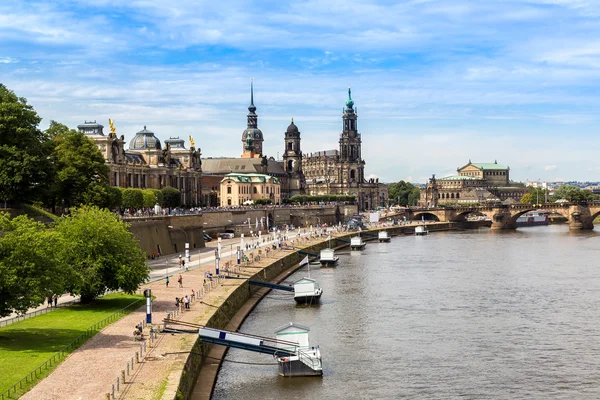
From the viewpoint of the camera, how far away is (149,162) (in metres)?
131

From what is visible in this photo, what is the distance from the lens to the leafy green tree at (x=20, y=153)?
55.9 metres

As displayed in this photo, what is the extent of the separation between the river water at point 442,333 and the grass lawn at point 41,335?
258 inches

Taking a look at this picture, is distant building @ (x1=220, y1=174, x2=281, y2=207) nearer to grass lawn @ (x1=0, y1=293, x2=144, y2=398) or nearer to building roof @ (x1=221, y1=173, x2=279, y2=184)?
building roof @ (x1=221, y1=173, x2=279, y2=184)

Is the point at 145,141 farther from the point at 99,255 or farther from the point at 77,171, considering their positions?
the point at 99,255

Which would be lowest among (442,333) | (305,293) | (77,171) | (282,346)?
(442,333)

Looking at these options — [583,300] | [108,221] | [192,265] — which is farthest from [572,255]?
[108,221]

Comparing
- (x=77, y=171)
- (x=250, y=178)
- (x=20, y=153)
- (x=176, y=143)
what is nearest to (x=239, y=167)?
(x=250, y=178)

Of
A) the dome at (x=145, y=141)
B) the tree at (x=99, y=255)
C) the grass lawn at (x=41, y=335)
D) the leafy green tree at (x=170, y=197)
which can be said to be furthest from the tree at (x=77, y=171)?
the dome at (x=145, y=141)

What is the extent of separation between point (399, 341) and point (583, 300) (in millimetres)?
19411

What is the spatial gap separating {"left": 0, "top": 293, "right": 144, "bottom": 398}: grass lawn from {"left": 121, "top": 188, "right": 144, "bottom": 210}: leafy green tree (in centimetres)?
5196

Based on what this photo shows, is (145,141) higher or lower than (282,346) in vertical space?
higher

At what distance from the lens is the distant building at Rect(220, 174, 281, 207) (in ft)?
549

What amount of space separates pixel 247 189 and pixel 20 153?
11760cm

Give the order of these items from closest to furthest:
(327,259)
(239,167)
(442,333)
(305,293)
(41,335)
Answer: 1. (41,335)
2. (442,333)
3. (305,293)
4. (327,259)
5. (239,167)
